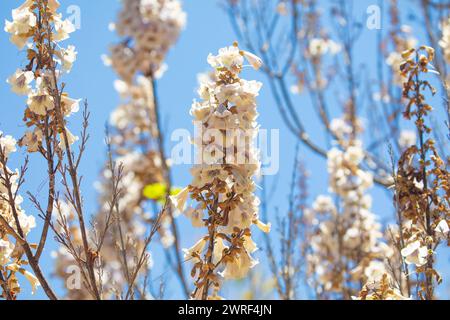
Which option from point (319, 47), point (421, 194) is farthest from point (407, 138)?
point (421, 194)

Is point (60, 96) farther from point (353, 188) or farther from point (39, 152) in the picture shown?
point (353, 188)

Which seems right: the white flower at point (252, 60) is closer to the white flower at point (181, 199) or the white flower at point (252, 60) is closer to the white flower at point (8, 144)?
the white flower at point (181, 199)

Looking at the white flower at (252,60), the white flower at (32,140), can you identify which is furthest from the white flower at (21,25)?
the white flower at (252,60)

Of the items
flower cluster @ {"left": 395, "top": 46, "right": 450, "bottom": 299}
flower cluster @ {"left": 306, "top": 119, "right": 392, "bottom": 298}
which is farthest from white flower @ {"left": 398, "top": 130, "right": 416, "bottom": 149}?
flower cluster @ {"left": 395, "top": 46, "right": 450, "bottom": 299}

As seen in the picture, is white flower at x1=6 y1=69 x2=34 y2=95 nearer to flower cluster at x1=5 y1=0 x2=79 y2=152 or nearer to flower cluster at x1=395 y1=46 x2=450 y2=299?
flower cluster at x1=5 y1=0 x2=79 y2=152

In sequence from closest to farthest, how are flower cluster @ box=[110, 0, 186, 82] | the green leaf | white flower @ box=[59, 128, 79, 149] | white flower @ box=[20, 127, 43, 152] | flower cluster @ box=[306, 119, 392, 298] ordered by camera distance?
white flower @ box=[20, 127, 43, 152] → white flower @ box=[59, 128, 79, 149] → flower cluster @ box=[306, 119, 392, 298] → the green leaf → flower cluster @ box=[110, 0, 186, 82]

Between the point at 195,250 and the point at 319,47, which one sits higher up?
the point at 319,47

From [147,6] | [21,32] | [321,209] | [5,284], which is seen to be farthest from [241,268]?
[147,6]

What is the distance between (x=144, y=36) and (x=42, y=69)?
416 centimetres

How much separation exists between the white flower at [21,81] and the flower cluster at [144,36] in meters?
4.00

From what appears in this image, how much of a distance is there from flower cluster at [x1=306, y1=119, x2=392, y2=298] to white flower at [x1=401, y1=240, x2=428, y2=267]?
6.83 ft

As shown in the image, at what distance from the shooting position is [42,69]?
13.1 ft

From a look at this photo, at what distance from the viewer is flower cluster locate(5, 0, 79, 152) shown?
12.6 feet

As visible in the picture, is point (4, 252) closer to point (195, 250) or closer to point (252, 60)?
point (195, 250)
